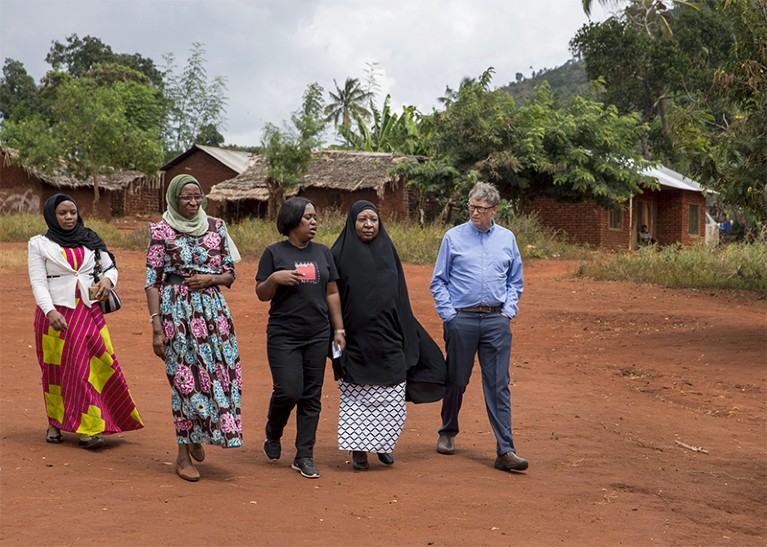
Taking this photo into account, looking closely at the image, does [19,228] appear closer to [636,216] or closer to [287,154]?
[287,154]

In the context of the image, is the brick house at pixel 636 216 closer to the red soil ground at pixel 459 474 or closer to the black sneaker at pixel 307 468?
the red soil ground at pixel 459 474

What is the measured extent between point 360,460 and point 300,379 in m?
0.73

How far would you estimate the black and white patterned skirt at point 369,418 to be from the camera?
6.12m

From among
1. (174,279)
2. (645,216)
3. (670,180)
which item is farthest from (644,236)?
(174,279)

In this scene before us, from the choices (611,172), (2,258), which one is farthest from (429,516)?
(611,172)


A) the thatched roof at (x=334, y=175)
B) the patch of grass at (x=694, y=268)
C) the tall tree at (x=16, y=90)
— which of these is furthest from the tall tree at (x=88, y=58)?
the patch of grass at (x=694, y=268)

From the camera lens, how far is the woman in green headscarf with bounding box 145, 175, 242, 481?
5625 millimetres

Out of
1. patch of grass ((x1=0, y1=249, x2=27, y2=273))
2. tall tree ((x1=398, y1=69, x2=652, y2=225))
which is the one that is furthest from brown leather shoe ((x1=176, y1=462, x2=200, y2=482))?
tall tree ((x1=398, y1=69, x2=652, y2=225))

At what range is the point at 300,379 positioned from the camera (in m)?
5.86

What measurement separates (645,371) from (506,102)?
17.7m

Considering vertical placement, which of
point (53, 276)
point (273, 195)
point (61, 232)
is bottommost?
point (53, 276)

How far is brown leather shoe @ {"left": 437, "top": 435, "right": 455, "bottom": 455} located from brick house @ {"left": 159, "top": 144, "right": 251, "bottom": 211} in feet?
107

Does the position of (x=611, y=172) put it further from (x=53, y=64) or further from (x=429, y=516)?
(x=53, y=64)

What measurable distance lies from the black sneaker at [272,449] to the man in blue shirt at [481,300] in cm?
125
